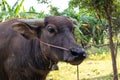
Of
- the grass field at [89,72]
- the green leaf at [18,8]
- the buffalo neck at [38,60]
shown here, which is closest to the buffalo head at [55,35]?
the buffalo neck at [38,60]

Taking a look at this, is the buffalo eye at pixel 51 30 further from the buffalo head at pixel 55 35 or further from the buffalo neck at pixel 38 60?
the buffalo neck at pixel 38 60

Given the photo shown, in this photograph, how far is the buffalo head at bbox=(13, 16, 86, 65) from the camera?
3.42 meters

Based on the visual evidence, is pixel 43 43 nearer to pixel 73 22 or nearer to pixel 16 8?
pixel 73 22

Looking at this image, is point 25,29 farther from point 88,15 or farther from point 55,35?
point 88,15

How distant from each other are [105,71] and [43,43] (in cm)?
586

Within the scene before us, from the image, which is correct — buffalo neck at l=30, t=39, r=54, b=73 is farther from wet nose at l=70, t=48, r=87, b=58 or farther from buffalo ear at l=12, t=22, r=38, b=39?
wet nose at l=70, t=48, r=87, b=58

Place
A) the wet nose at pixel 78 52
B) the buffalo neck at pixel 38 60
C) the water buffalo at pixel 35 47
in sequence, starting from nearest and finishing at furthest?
the wet nose at pixel 78 52 < the water buffalo at pixel 35 47 < the buffalo neck at pixel 38 60

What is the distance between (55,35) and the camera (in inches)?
145

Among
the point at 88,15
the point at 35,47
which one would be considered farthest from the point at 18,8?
the point at 35,47

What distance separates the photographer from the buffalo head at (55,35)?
3.42 metres

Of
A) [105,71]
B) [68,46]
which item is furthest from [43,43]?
[105,71]

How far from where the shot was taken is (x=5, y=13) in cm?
1138

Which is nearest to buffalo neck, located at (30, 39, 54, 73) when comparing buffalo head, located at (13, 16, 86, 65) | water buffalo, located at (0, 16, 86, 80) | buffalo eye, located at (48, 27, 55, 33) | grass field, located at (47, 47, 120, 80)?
water buffalo, located at (0, 16, 86, 80)

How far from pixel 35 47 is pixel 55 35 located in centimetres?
53
